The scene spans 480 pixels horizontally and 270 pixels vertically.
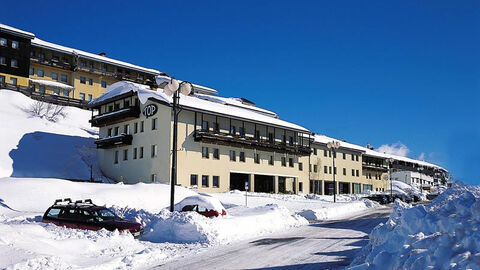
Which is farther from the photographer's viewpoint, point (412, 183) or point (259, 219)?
point (412, 183)

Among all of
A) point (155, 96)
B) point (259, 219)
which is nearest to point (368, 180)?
point (155, 96)

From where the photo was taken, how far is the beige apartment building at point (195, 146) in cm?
4116

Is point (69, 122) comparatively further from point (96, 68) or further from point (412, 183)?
point (412, 183)

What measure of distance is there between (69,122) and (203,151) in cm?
2562

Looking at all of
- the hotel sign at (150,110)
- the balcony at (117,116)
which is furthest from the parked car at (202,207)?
the balcony at (117,116)

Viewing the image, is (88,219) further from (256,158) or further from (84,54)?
(84,54)

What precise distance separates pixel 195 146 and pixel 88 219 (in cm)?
2686

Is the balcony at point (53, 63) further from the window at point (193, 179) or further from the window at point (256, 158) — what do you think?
the window at point (193, 179)

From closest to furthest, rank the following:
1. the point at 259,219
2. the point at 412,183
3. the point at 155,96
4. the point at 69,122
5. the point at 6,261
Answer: the point at 6,261, the point at 259,219, the point at 155,96, the point at 69,122, the point at 412,183

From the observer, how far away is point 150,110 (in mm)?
42562

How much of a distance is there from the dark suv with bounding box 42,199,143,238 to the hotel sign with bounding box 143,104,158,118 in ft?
85.4

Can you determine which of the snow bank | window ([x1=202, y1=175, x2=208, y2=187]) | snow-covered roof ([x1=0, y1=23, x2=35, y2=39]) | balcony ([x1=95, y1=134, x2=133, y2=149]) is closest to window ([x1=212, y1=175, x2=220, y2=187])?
window ([x1=202, y1=175, x2=208, y2=187])

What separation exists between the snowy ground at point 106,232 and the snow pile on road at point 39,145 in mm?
17437

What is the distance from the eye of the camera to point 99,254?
1234 centimetres
